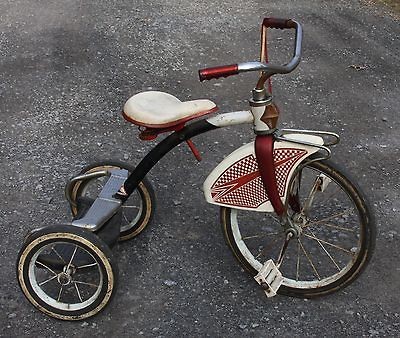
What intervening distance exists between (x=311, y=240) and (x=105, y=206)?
1376 mm

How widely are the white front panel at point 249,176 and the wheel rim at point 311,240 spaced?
17cm

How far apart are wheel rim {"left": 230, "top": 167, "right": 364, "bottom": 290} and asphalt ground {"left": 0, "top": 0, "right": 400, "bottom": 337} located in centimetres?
16

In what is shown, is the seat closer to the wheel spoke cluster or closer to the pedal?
the wheel spoke cluster

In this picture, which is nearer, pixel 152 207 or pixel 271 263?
pixel 271 263

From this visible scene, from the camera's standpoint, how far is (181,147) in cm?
459

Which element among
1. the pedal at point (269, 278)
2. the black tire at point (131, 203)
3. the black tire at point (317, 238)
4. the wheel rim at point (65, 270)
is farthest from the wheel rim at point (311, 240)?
the wheel rim at point (65, 270)

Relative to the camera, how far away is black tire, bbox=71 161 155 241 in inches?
139

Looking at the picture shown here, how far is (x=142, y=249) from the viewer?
3.70m

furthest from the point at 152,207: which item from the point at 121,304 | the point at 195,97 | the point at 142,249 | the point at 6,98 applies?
the point at 6,98

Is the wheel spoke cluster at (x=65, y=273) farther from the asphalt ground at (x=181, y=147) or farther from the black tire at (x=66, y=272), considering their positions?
the asphalt ground at (x=181, y=147)

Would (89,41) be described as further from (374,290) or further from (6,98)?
(374,290)

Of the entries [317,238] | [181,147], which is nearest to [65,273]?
[317,238]

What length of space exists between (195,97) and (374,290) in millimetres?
2495

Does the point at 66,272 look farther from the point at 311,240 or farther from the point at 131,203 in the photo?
the point at 311,240
